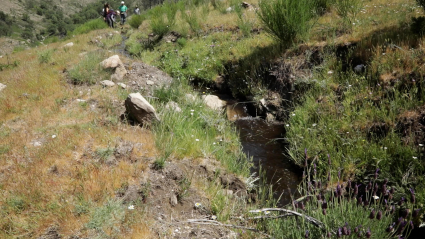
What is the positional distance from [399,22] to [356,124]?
3.49 m

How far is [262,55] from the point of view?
7.69 meters

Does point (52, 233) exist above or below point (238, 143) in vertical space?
above

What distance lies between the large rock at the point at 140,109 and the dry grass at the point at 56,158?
269 millimetres

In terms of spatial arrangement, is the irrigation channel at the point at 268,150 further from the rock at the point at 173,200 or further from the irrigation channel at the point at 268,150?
the rock at the point at 173,200

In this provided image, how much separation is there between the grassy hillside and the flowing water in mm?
239

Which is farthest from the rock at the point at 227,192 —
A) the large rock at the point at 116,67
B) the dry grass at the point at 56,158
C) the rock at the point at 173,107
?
the large rock at the point at 116,67

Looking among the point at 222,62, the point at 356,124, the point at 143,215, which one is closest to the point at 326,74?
the point at 356,124

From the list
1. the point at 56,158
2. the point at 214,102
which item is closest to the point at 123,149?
the point at 56,158

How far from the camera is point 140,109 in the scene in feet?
15.1

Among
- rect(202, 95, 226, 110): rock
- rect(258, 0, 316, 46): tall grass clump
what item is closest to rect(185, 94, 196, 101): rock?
rect(202, 95, 226, 110): rock

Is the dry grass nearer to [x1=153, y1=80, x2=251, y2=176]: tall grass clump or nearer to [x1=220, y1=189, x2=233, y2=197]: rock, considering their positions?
[x1=153, y1=80, x2=251, y2=176]: tall grass clump

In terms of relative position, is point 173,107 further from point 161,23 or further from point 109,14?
point 109,14

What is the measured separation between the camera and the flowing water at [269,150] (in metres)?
4.20

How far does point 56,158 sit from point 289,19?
622cm
